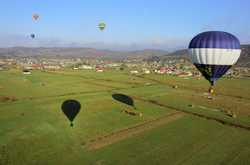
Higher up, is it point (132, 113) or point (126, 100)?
point (132, 113)

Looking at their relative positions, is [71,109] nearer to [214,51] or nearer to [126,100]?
[126,100]

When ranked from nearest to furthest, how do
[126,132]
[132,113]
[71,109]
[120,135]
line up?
1. [120,135]
2. [126,132]
3. [132,113]
4. [71,109]

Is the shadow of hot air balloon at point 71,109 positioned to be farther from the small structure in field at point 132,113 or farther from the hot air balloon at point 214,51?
the hot air balloon at point 214,51

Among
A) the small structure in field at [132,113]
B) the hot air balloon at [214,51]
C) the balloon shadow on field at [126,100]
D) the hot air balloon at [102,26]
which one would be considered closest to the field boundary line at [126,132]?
the small structure in field at [132,113]

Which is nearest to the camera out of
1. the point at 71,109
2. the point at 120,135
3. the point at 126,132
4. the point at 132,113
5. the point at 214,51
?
the point at 120,135

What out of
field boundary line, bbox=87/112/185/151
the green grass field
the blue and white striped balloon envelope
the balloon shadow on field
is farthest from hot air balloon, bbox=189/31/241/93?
the balloon shadow on field

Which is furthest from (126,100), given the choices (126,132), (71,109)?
(126,132)

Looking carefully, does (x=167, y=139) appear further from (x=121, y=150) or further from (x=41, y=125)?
(x=41, y=125)

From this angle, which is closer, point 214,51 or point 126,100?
point 214,51
